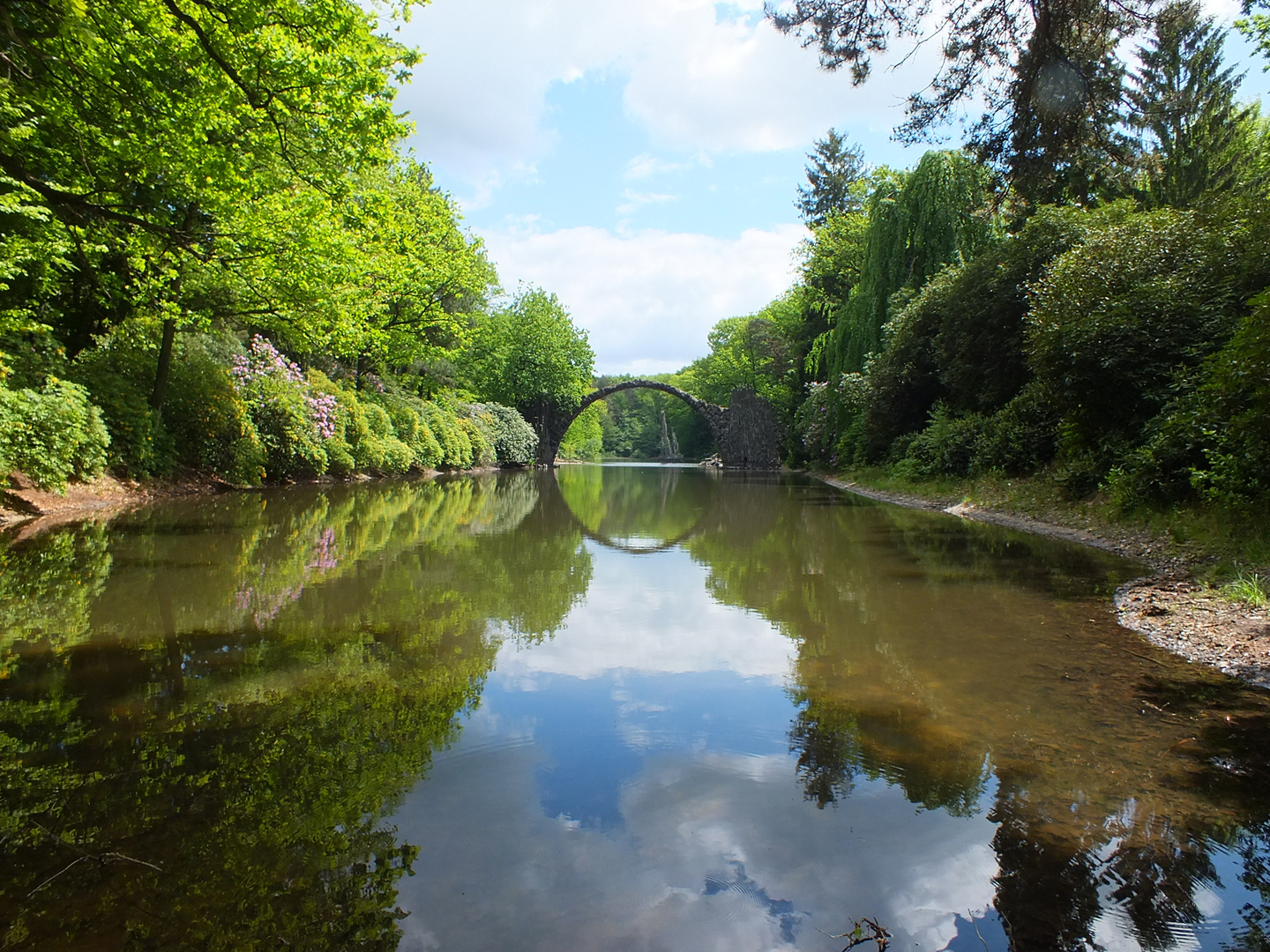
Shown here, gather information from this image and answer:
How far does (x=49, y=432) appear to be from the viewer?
967 cm

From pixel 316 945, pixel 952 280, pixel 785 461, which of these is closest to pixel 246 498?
pixel 316 945

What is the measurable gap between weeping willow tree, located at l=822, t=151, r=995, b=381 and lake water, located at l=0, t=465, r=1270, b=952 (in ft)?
56.8

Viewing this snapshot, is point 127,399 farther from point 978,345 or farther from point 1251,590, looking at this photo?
A: point 978,345

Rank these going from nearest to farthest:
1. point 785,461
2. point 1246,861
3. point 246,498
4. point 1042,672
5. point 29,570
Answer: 1. point 1246,861
2. point 1042,672
3. point 29,570
4. point 246,498
5. point 785,461

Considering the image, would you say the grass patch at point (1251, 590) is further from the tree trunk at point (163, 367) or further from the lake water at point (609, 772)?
the tree trunk at point (163, 367)

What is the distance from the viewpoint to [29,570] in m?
6.21

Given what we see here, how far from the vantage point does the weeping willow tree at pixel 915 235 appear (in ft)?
67.5

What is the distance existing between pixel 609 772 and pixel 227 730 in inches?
63.5

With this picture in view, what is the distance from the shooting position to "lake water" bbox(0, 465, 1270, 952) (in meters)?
2.01

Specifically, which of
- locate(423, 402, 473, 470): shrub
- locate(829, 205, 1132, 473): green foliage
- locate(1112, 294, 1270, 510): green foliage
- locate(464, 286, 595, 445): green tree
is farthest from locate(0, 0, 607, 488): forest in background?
locate(464, 286, 595, 445): green tree

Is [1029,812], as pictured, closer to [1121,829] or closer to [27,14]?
[1121,829]

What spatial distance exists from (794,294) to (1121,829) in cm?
4130

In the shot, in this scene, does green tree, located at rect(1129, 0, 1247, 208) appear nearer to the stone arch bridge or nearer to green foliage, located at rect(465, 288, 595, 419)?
the stone arch bridge

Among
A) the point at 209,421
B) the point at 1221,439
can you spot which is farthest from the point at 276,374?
the point at 1221,439
